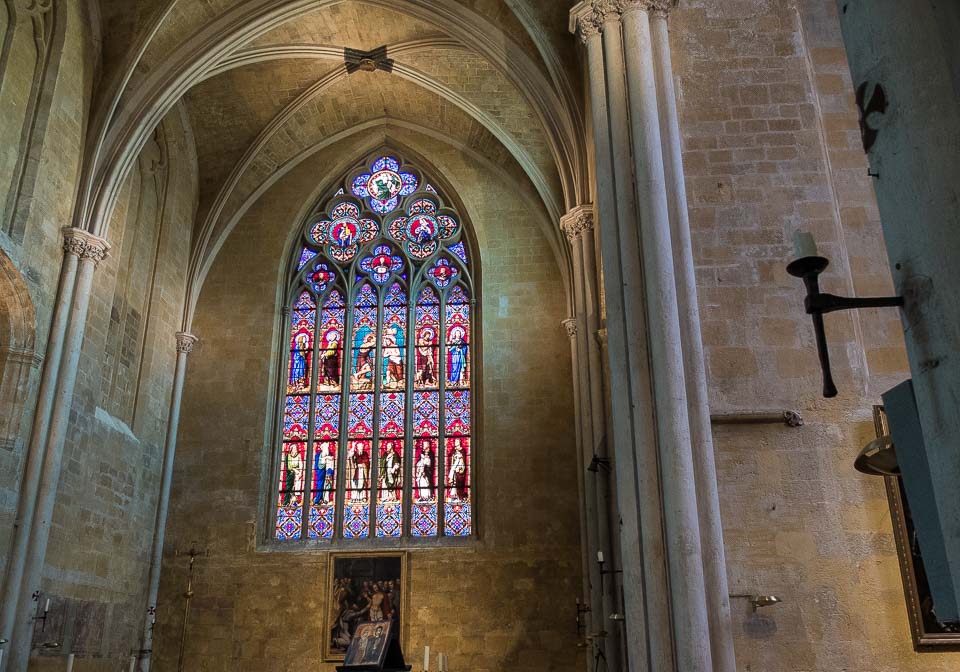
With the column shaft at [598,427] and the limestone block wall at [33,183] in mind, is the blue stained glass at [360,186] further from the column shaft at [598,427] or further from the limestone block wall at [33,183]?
the column shaft at [598,427]

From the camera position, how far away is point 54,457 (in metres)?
Result: 10.5

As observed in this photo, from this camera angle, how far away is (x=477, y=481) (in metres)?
14.4

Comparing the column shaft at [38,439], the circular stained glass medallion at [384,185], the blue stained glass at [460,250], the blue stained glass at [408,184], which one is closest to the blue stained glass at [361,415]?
the blue stained glass at [460,250]

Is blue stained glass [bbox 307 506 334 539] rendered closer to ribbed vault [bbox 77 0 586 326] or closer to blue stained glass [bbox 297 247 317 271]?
blue stained glass [bbox 297 247 317 271]

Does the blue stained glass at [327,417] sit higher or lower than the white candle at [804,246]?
higher

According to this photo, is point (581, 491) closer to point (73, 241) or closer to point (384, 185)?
point (384, 185)

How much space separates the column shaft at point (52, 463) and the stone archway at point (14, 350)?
410mm

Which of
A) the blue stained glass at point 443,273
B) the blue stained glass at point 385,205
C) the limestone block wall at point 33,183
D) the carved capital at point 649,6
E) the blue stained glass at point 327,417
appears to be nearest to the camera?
the carved capital at point 649,6

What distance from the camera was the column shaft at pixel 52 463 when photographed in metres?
9.76

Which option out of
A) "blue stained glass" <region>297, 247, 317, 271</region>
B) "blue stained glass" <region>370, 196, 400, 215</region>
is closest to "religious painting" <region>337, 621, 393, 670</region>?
"blue stained glass" <region>297, 247, 317, 271</region>

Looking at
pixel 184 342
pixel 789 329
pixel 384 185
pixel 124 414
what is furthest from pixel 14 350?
pixel 789 329

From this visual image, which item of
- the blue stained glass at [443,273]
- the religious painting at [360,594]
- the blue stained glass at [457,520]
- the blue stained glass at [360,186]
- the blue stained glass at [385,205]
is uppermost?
the blue stained glass at [360,186]

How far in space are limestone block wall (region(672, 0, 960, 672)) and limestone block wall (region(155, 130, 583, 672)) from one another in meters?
7.59

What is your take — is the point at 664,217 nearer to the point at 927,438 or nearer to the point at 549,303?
the point at 927,438
